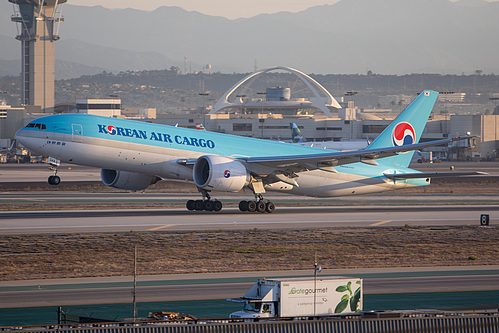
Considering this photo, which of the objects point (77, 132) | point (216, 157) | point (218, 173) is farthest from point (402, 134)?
point (77, 132)

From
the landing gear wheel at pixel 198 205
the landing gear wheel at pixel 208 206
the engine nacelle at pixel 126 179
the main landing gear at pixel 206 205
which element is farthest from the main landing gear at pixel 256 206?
the engine nacelle at pixel 126 179

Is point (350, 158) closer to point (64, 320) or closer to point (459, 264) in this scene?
point (459, 264)

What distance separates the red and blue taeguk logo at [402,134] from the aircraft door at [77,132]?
80.2 feet

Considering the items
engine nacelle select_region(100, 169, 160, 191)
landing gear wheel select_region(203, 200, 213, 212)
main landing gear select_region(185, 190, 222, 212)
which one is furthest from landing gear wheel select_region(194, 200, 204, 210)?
engine nacelle select_region(100, 169, 160, 191)

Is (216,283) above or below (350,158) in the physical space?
below

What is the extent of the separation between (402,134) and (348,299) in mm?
34724

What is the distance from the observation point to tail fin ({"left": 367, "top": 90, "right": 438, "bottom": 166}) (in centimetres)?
5481

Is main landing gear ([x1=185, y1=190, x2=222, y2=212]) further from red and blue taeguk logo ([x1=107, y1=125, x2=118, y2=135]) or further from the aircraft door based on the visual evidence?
the aircraft door

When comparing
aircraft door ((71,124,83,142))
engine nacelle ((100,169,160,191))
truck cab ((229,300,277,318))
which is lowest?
truck cab ((229,300,277,318))

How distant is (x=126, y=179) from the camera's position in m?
50.1

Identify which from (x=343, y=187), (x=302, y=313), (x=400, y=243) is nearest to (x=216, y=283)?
(x=302, y=313)

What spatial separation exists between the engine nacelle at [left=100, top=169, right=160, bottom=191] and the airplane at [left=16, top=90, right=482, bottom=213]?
7 cm

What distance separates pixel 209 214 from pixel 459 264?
864 inches

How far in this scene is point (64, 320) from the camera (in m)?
21.3
